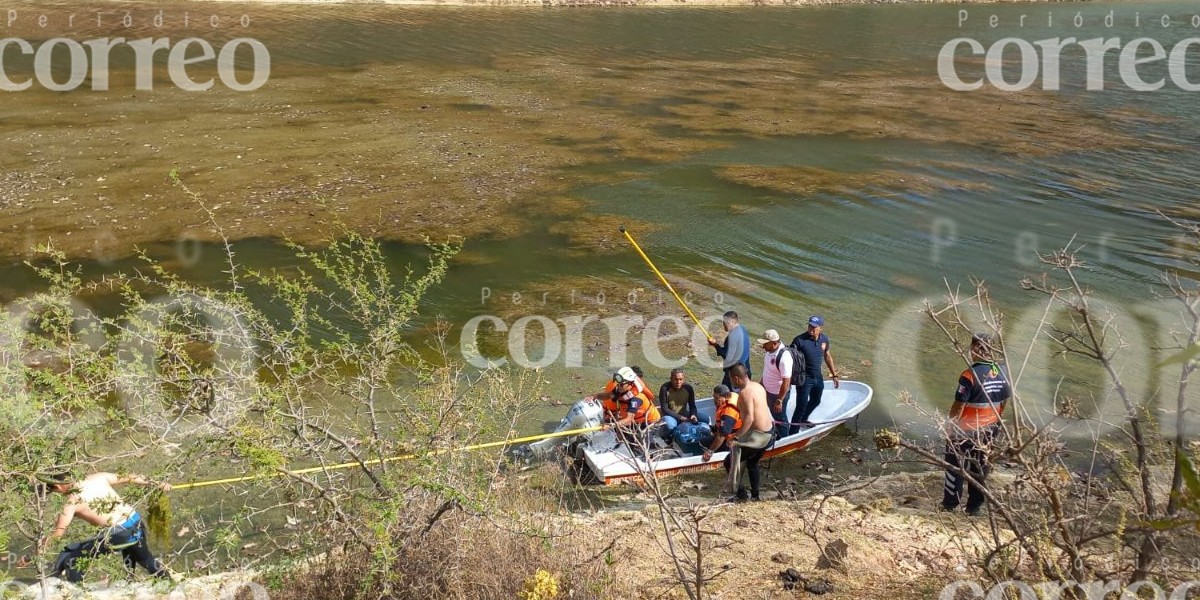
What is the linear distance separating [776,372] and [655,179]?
11.2 meters

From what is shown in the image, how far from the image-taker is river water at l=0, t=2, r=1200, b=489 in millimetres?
15016

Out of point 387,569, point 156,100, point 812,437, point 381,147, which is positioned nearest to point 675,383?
point 812,437

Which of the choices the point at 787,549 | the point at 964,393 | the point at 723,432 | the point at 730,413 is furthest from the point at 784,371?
the point at 787,549

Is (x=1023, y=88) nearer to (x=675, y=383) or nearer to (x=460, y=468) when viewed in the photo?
(x=675, y=383)

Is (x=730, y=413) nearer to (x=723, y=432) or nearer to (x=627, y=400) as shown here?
(x=723, y=432)

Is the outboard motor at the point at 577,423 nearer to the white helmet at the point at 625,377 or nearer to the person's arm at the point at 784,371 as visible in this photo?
the white helmet at the point at 625,377

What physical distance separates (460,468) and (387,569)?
1.20 m

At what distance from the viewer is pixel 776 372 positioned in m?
10.6

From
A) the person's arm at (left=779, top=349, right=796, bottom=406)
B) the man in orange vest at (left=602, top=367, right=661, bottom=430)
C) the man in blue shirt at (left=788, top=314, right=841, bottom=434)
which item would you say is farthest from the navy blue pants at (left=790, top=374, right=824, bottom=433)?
the man in orange vest at (left=602, top=367, right=661, bottom=430)

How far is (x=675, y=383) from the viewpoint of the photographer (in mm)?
10836

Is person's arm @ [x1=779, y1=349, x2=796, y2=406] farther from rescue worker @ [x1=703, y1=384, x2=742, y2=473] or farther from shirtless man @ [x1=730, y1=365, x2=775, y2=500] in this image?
shirtless man @ [x1=730, y1=365, x2=775, y2=500]

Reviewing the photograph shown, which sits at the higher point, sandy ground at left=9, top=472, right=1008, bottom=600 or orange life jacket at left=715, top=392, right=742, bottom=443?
orange life jacket at left=715, top=392, right=742, bottom=443

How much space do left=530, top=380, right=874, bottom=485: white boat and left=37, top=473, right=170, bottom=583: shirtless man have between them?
4052 millimetres

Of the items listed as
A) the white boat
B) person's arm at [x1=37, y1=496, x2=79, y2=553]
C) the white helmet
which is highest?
the white helmet
